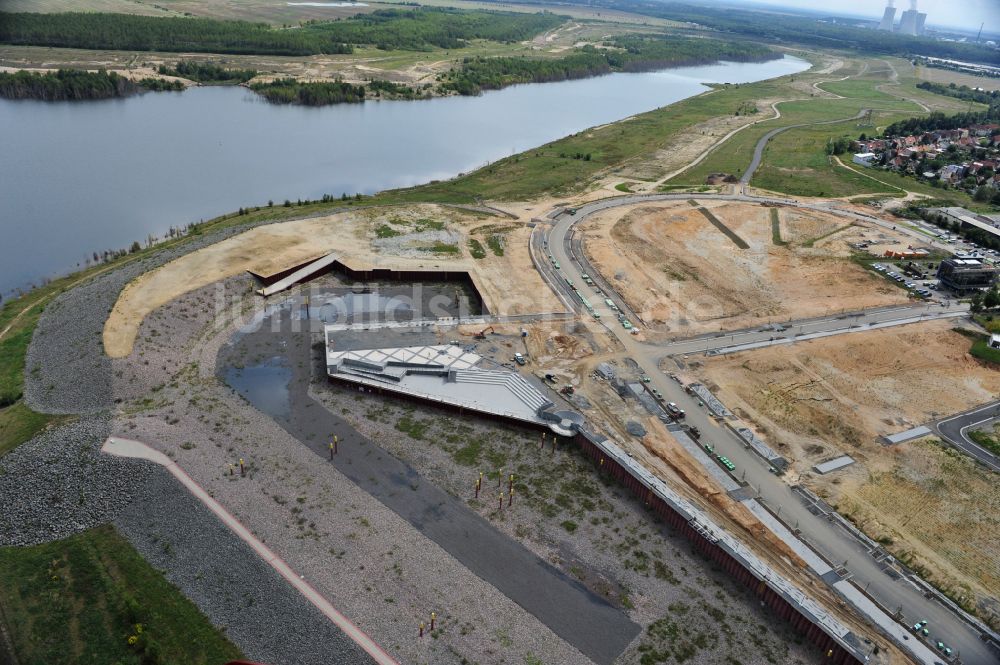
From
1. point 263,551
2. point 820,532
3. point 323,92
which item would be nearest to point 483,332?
point 263,551

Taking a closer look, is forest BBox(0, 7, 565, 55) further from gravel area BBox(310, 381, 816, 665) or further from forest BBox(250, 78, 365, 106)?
gravel area BBox(310, 381, 816, 665)

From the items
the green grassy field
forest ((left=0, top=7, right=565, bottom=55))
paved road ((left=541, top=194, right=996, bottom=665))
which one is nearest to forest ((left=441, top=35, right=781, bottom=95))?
forest ((left=0, top=7, right=565, bottom=55))

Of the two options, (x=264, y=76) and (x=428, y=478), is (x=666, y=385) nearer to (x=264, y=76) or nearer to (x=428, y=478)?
(x=428, y=478)

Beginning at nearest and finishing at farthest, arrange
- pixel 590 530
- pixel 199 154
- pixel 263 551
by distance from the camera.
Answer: pixel 263 551 → pixel 590 530 → pixel 199 154

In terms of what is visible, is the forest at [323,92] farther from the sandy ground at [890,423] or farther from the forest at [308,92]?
the sandy ground at [890,423]

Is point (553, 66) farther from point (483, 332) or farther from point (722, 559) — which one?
point (722, 559)
